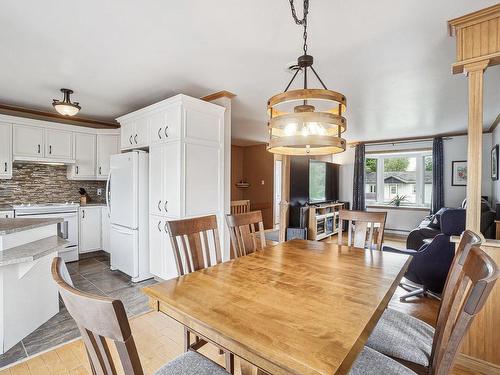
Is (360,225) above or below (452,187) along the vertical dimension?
below

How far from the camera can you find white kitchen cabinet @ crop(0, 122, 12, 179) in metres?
3.79

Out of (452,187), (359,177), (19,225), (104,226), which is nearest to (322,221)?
(359,177)

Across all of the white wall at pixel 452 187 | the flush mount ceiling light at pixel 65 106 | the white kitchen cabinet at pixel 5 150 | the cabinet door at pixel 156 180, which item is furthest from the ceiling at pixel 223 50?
the white wall at pixel 452 187

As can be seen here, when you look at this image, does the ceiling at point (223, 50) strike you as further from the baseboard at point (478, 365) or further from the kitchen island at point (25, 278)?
the baseboard at point (478, 365)

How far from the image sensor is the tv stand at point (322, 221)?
19.0 feet

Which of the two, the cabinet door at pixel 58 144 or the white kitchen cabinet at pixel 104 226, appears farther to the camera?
the white kitchen cabinet at pixel 104 226

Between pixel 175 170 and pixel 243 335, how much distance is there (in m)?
2.44

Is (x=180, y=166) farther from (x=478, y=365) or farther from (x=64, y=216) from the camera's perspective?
(x=478, y=365)

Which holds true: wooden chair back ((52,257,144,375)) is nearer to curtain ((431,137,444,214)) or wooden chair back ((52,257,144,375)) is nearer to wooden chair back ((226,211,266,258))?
wooden chair back ((226,211,266,258))

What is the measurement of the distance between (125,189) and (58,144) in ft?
5.80

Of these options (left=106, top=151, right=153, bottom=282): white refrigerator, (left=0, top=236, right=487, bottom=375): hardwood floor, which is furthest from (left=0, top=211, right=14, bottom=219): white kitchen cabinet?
(left=0, top=236, right=487, bottom=375): hardwood floor

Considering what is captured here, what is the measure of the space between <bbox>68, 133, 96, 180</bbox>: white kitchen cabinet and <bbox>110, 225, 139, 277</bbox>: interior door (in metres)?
1.42

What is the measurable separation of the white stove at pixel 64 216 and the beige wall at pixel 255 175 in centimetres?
403

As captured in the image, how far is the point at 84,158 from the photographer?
4605mm
